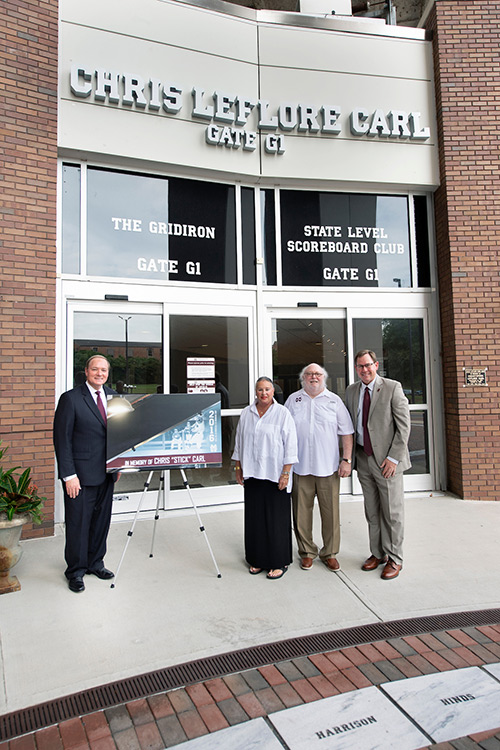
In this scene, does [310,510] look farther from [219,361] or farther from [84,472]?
[219,361]

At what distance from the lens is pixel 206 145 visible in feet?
19.8

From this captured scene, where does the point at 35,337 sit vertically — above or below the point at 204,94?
below

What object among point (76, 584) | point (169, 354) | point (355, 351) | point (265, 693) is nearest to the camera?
point (265, 693)

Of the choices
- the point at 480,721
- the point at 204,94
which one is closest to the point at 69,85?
the point at 204,94

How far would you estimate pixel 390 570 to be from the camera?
3963 mm

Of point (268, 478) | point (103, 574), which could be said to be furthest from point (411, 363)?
point (103, 574)

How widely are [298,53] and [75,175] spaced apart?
333 cm

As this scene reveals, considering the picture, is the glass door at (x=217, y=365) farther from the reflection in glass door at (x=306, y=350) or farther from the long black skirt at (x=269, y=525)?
the long black skirt at (x=269, y=525)

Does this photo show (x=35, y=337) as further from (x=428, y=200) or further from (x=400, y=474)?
(x=428, y=200)

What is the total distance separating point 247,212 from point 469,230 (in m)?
2.94

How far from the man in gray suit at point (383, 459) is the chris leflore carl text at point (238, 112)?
365 centimetres

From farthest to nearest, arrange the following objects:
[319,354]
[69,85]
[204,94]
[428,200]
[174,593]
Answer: [428,200] → [319,354] → [204,94] → [69,85] → [174,593]

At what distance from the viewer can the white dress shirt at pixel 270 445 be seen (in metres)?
3.95

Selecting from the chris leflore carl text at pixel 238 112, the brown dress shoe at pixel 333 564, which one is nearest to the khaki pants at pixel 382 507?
the brown dress shoe at pixel 333 564
